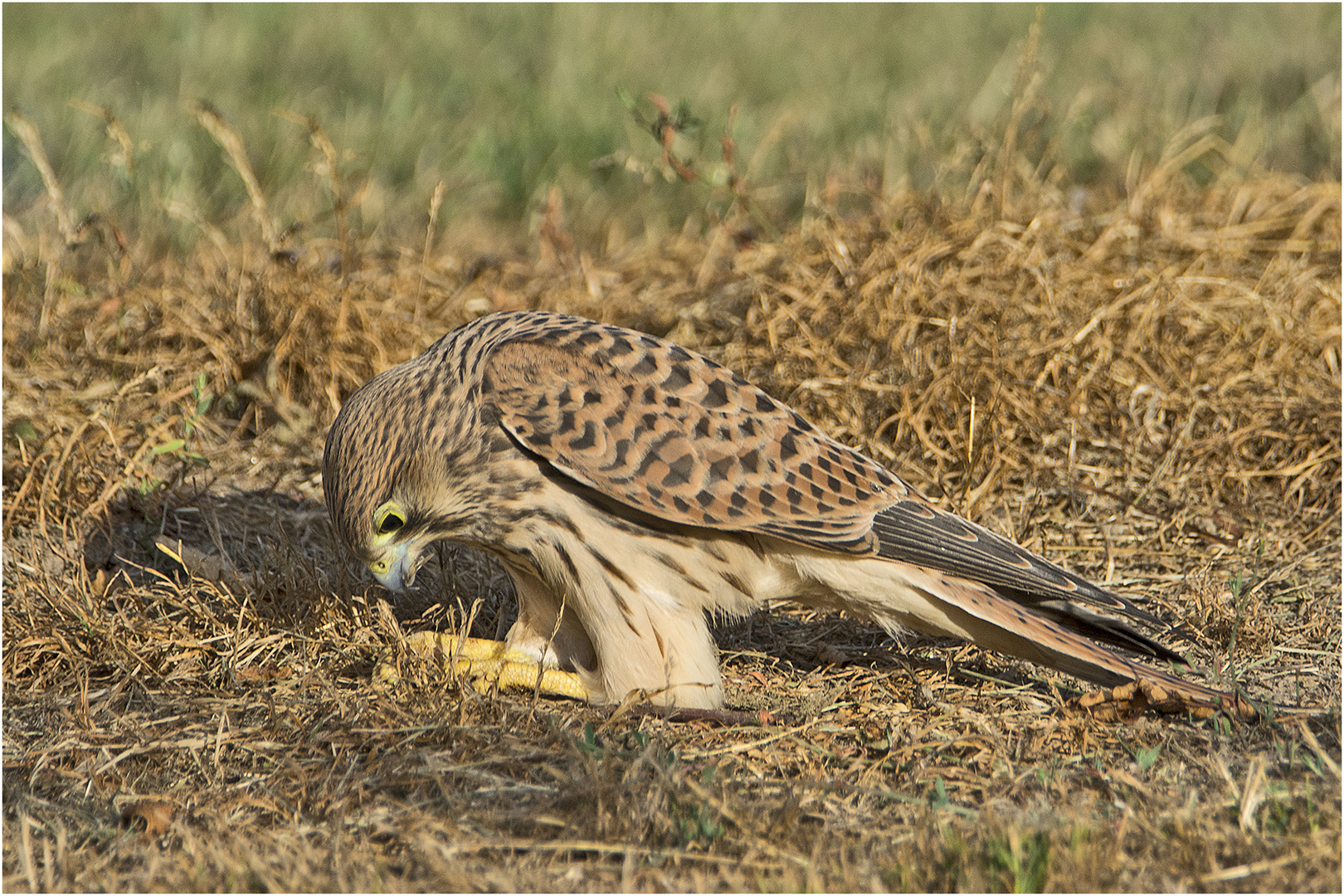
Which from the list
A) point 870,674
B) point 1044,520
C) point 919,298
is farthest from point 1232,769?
point 919,298

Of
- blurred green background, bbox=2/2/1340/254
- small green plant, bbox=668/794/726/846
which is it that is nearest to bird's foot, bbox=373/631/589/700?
small green plant, bbox=668/794/726/846

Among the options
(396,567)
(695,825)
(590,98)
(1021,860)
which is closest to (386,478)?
(396,567)

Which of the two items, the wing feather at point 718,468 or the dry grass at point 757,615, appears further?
the wing feather at point 718,468

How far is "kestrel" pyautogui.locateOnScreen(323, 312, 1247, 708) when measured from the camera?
2.85m

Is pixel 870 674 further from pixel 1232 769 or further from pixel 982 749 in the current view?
pixel 1232 769

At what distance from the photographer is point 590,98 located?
7.16 meters

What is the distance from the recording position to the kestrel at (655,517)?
2.85 meters

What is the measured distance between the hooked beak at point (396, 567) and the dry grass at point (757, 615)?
135 millimetres

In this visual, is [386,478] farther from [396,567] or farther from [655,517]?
[655,517]

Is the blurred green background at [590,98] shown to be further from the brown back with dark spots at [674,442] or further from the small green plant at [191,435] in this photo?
the brown back with dark spots at [674,442]

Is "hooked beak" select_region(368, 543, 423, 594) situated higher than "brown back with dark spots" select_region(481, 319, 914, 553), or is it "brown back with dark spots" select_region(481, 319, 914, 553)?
"brown back with dark spots" select_region(481, 319, 914, 553)

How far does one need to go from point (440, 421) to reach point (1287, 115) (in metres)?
5.53

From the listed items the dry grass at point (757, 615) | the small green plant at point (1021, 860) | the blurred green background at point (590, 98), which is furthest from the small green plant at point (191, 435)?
the small green plant at point (1021, 860)

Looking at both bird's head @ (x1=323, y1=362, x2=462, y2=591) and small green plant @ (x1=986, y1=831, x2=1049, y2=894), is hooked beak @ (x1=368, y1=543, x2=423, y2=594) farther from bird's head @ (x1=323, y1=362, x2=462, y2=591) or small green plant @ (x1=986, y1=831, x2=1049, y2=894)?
small green plant @ (x1=986, y1=831, x2=1049, y2=894)
